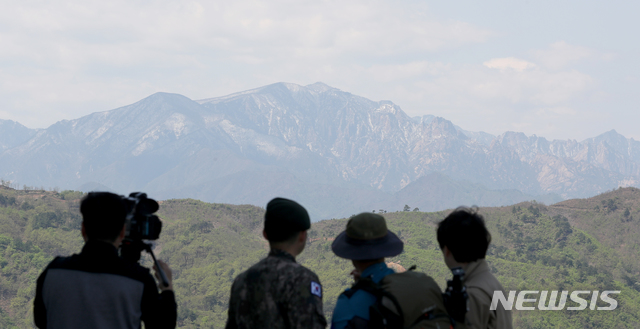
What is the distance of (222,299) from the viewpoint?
40.8m

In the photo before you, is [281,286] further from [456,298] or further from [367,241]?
[456,298]

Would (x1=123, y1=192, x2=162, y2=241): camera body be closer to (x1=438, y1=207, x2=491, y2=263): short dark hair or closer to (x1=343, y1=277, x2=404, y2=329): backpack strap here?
(x1=343, y1=277, x2=404, y2=329): backpack strap

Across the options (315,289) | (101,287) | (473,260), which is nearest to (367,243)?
(315,289)

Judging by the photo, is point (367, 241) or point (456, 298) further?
point (367, 241)

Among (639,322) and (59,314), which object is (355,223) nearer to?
(59,314)

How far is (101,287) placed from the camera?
367 cm

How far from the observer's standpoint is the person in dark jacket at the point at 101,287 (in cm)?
366

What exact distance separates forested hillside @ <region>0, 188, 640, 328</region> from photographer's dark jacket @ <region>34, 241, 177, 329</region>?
33752 mm

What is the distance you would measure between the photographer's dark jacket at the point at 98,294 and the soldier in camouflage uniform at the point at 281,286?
0.64 m

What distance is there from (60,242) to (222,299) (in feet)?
58.0

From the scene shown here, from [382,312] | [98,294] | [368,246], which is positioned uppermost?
[368,246]

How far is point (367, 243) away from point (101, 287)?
2.03m

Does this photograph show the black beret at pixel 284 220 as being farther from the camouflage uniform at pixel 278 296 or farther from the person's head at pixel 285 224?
the camouflage uniform at pixel 278 296

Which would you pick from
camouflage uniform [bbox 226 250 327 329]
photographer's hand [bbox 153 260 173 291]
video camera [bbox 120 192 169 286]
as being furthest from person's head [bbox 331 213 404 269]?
video camera [bbox 120 192 169 286]
